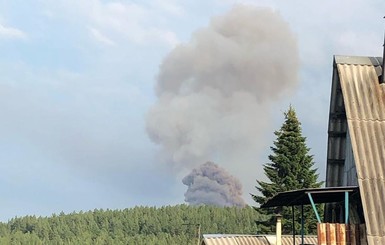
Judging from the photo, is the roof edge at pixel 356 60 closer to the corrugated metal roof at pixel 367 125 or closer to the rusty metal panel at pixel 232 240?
the corrugated metal roof at pixel 367 125

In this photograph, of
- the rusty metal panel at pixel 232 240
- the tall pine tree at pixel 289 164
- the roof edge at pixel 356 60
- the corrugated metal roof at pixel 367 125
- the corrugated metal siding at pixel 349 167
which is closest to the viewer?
the corrugated metal roof at pixel 367 125

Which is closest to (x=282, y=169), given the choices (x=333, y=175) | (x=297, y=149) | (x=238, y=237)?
(x=297, y=149)

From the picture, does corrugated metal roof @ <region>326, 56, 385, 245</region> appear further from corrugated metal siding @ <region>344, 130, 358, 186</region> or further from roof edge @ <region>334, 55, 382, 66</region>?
corrugated metal siding @ <region>344, 130, 358, 186</region>

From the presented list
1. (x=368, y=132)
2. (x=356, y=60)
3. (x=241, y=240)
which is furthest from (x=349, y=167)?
(x=241, y=240)

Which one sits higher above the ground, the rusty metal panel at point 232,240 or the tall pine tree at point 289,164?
the tall pine tree at point 289,164

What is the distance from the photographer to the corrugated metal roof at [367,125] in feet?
58.9

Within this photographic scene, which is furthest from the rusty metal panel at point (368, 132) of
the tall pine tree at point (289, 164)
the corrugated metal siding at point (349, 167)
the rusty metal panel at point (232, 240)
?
the tall pine tree at point (289, 164)

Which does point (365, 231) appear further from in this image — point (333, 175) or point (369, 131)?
point (333, 175)

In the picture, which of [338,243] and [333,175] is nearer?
[338,243]

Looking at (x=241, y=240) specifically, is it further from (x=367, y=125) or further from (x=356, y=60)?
(x=367, y=125)

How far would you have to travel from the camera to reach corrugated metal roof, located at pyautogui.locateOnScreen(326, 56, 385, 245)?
58.9ft

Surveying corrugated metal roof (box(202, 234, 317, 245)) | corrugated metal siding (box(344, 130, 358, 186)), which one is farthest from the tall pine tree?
corrugated metal siding (box(344, 130, 358, 186))

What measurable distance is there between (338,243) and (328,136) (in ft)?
21.1

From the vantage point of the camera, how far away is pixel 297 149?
6216 cm
